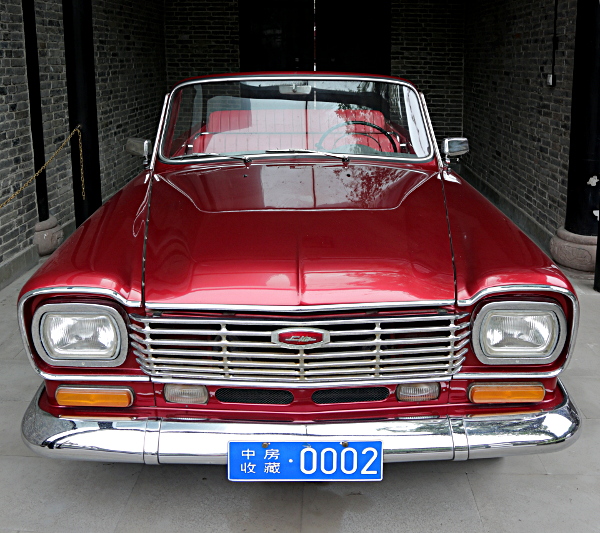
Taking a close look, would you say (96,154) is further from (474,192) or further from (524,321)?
(524,321)

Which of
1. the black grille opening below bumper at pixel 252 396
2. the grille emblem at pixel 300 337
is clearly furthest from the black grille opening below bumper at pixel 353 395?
the grille emblem at pixel 300 337

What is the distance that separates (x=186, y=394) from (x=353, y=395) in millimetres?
575

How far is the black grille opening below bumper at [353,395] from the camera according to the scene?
2561 millimetres

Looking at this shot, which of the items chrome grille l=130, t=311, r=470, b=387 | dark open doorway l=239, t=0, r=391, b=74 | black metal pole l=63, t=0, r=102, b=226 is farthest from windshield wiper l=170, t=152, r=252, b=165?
dark open doorway l=239, t=0, r=391, b=74

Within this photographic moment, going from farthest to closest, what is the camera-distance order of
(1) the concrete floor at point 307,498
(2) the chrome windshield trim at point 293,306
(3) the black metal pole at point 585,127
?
(3) the black metal pole at point 585,127 → (1) the concrete floor at point 307,498 → (2) the chrome windshield trim at point 293,306

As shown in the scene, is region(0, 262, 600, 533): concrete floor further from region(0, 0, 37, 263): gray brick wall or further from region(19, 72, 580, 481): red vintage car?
region(0, 0, 37, 263): gray brick wall

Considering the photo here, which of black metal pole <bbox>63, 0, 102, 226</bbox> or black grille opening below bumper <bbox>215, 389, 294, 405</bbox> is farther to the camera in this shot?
black metal pole <bbox>63, 0, 102, 226</bbox>

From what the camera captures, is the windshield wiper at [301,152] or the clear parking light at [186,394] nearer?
the clear parking light at [186,394]

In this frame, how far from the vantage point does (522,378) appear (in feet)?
8.43

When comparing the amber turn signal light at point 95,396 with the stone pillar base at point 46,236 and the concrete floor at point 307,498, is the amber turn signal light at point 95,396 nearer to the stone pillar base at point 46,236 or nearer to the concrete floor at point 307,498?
the concrete floor at point 307,498

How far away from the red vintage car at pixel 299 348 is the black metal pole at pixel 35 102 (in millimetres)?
3591

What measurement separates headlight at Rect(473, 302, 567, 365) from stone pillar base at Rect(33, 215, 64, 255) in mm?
4579

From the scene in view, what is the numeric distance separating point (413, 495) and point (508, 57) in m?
6.40

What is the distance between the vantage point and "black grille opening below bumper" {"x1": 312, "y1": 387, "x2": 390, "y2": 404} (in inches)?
101
